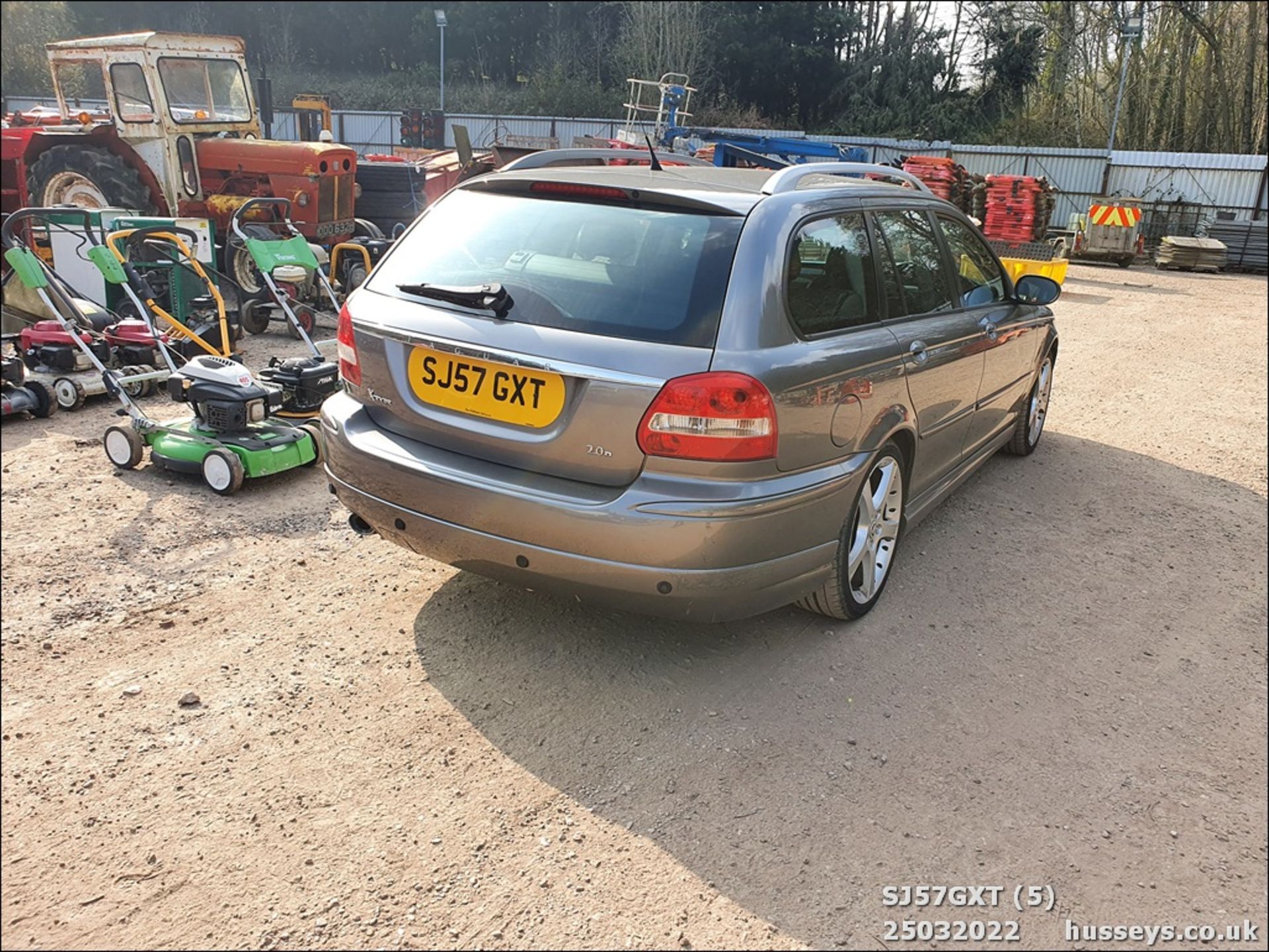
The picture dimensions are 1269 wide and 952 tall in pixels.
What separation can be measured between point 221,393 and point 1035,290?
14.8ft

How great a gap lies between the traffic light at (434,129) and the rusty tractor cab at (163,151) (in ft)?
70.2

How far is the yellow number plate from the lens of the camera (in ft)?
9.69

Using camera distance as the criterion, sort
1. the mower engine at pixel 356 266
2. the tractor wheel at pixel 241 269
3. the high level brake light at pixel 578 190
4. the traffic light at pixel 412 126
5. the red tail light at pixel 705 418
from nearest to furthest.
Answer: the red tail light at pixel 705 418 → the high level brake light at pixel 578 190 → the tractor wheel at pixel 241 269 → the mower engine at pixel 356 266 → the traffic light at pixel 412 126

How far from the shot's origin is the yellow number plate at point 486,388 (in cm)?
295

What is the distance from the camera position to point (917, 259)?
413 cm

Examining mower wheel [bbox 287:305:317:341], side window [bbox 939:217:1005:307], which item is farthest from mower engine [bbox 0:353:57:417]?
side window [bbox 939:217:1005:307]

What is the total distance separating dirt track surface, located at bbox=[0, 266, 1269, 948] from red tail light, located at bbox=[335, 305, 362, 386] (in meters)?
0.90

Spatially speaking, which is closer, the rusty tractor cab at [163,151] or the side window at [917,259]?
the side window at [917,259]

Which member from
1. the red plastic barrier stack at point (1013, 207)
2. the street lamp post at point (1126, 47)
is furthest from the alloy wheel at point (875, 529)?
the street lamp post at point (1126, 47)

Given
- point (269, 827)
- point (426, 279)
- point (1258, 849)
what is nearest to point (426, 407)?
point (426, 279)

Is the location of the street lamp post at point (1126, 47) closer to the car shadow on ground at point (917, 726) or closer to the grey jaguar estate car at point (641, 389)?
the car shadow on ground at point (917, 726)

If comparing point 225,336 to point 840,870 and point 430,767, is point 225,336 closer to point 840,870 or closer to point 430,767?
point 430,767

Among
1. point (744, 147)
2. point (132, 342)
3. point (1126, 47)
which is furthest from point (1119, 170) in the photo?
point (132, 342)

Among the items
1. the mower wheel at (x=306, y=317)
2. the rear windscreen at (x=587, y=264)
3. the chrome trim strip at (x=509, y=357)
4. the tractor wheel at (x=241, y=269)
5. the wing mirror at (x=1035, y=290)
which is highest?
the rear windscreen at (x=587, y=264)
